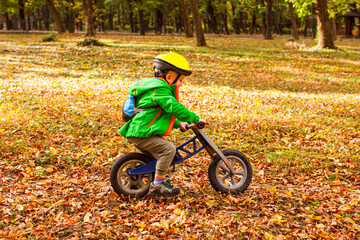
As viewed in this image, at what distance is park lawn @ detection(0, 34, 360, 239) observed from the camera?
12.5 feet

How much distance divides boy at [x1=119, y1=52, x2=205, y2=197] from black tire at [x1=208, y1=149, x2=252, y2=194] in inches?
27.9

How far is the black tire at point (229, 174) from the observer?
425 centimetres

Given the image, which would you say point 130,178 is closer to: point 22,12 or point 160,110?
point 160,110

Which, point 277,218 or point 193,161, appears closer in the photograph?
point 277,218

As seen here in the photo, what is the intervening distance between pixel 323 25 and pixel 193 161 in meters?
18.6

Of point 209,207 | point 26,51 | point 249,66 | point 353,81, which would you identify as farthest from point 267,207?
point 26,51

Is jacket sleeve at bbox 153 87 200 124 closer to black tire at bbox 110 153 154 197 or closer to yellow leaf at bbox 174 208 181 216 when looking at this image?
black tire at bbox 110 153 154 197

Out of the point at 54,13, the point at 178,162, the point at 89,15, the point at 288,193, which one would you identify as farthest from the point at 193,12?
the point at 178,162

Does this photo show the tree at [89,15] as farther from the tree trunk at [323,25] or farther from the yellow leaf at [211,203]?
the yellow leaf at [211,203]

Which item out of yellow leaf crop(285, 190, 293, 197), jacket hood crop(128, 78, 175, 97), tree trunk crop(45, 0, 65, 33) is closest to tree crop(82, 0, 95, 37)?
tree trunk crop(45, 0, 65, 33)

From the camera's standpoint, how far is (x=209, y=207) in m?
4.15

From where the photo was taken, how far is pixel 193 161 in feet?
18.9

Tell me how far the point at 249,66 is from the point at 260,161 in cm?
1081

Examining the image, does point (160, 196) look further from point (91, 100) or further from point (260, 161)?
point (91, 100)
